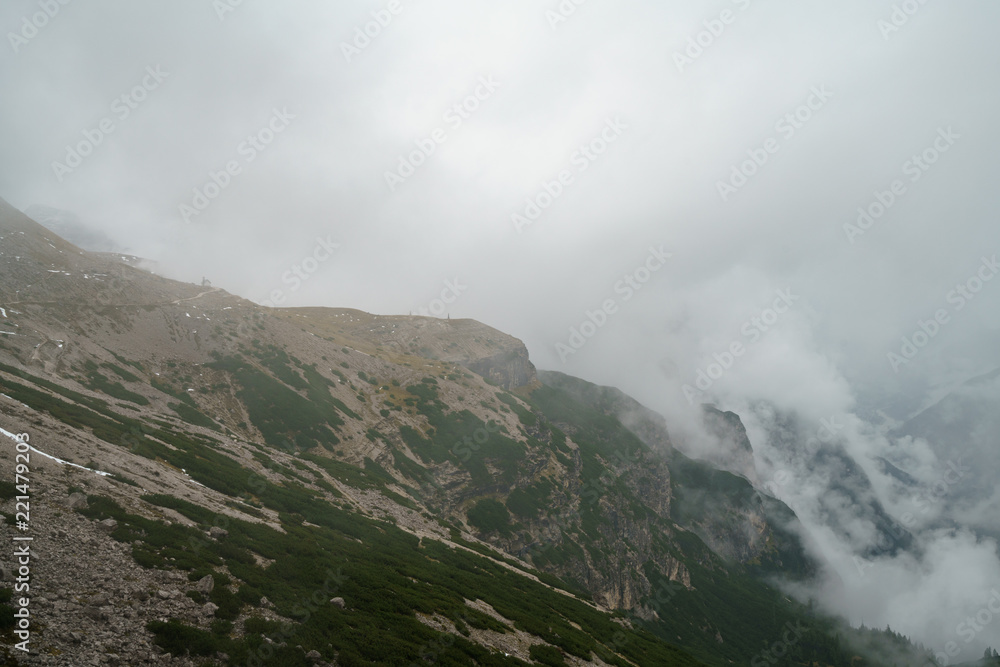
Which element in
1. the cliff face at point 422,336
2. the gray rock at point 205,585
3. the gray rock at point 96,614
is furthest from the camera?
the cliff face at point 422,336

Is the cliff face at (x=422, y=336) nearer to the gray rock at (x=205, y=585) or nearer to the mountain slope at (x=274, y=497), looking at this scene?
the mountain slope at (x=274, y=497)

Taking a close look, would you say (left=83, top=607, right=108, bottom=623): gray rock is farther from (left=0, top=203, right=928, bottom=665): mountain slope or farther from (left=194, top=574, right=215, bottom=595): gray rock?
(left=194, top=574, right=215, bottom=595): gray rock

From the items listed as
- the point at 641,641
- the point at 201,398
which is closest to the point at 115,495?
the point at 201,398

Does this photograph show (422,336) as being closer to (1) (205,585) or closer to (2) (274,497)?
(2) (274,497)

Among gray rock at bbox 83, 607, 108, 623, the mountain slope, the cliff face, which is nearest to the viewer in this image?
gray rock at bbox 83, 607, 108, 623

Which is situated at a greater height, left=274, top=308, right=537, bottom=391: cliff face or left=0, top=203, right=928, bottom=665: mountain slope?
left=274, top=308, right=537, bottom=391: cliff face

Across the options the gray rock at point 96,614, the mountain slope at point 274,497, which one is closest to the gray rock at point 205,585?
the mountain slope at point 274,497

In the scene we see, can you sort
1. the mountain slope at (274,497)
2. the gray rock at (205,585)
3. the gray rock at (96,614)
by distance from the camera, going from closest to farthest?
the gray rock at (96,614), the mountain slope at (274,497), the gray rock at (205,585)

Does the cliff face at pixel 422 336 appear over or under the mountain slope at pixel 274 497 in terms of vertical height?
over

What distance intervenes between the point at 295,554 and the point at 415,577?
Result: 33.9 ft

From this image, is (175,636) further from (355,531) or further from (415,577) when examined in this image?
(355,531)

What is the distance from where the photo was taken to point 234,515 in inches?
1253

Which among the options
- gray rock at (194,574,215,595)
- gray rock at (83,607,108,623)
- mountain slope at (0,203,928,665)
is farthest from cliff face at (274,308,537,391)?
gray rock at (83,607,108,623)

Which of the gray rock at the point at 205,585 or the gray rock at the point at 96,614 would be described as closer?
Result: the gray rock at the point at 96,614
